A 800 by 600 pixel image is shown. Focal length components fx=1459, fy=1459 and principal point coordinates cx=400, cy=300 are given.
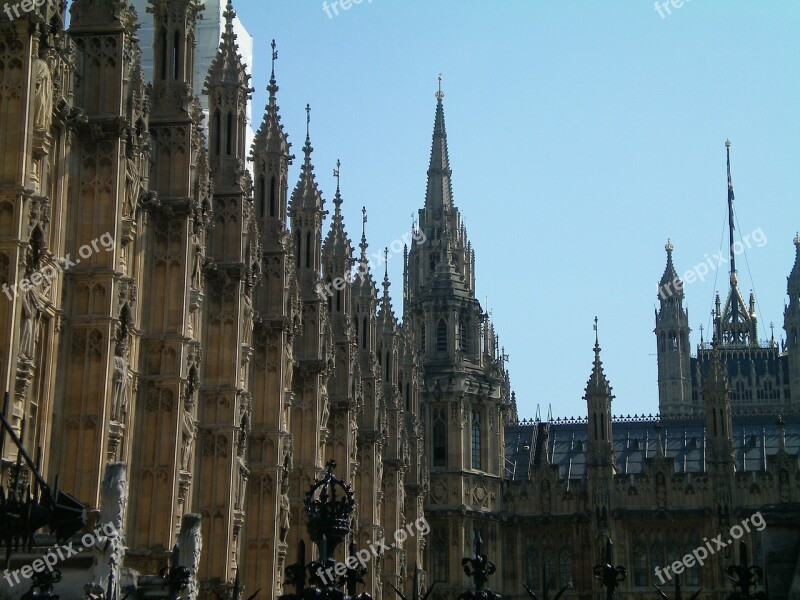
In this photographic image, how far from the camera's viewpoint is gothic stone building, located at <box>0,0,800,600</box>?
100 ft

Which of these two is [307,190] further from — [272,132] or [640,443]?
[640,443]

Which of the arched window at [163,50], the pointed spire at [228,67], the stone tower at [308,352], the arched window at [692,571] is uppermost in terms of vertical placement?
the pointed spire at [228,67]

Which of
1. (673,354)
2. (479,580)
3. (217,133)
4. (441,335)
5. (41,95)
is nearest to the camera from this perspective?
(479,580)

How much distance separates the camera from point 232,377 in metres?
42.3

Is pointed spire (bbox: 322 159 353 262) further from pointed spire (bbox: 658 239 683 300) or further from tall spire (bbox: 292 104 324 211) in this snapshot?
pointed spire (bbox: 658 239 683 300)

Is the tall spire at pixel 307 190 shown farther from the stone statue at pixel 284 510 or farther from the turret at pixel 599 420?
the turret at pixel 599 420

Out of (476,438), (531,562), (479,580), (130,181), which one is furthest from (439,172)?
(479,580)

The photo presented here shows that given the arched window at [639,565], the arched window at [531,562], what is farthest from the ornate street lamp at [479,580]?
the arched window at [531,562]

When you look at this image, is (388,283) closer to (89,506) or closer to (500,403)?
(500,403)

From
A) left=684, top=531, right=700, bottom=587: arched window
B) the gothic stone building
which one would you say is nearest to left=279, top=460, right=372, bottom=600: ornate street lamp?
the gothic stone building

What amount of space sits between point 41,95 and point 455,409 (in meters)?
54.2

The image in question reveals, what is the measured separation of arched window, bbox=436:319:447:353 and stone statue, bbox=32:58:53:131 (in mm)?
55592

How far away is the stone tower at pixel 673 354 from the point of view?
6107 inches

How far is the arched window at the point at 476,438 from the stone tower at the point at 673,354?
7252cm
